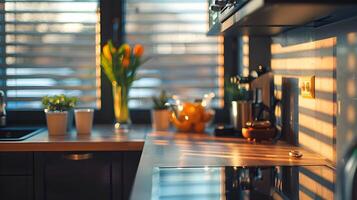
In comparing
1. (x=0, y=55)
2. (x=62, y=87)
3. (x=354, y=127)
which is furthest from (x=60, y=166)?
(x=354, y=127)

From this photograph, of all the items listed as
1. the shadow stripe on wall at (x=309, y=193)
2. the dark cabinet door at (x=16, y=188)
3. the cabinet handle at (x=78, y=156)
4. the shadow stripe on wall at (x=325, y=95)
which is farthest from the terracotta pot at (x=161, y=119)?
the shadow stripe on wall at (x=309, y=193)

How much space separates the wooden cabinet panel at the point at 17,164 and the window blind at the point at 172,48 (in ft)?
2.74

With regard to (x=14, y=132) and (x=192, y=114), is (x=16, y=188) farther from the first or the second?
(x=192, y=114)

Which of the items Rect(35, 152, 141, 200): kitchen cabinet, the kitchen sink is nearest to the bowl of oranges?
Rect(35, 152, 141, 200): kitchen cabinet

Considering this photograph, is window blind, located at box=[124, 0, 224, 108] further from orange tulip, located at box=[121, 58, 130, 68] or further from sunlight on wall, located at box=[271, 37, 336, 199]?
sunlight on wall, located at box=[271, 37, 336, 199]

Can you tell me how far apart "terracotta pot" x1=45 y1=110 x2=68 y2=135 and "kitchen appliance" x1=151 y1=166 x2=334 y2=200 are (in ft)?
3.48

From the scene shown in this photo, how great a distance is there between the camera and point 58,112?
2727 mm

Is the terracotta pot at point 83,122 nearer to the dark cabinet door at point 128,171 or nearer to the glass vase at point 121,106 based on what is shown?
the glass vase at point 121,106

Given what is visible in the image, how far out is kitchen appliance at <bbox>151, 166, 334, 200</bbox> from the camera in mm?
1450

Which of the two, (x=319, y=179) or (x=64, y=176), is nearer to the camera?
(x=319, y=179)

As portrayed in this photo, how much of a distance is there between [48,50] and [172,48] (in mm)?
723

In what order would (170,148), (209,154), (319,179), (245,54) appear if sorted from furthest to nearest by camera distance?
(245,54) < (170,148) < (209,154) < (319,179)

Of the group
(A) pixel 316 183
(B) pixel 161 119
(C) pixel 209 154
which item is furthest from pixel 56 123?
(A) pixel 316 183

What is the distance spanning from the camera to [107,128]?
2.98 metres
